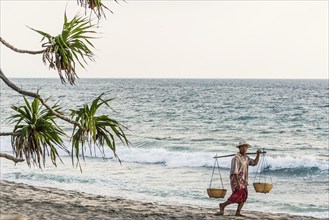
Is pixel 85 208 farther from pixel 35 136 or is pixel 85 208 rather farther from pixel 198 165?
pixel 198 165

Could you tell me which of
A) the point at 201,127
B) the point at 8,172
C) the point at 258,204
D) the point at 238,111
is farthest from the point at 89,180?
the point at 238,111

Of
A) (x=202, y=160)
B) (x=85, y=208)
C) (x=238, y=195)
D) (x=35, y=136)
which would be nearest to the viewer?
(x=35, y=136)

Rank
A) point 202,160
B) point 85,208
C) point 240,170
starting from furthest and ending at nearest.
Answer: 1. point 202,160
2. point 85,208
3. point 240,170

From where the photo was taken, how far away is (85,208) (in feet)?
34.6

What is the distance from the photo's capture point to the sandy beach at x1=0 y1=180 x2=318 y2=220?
9.86 meters

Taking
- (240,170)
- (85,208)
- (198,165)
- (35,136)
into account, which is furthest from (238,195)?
Result: (198,165)

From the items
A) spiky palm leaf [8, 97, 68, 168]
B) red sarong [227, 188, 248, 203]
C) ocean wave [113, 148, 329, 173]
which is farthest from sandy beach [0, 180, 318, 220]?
ocean wave [113, 148, 329, 173]

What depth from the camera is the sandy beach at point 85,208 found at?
9863mm

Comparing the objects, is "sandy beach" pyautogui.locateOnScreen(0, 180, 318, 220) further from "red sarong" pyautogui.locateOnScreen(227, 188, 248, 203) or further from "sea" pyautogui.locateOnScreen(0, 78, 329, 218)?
"sea" pyautogui.locateOnScreen(0, 78, 329, 218)

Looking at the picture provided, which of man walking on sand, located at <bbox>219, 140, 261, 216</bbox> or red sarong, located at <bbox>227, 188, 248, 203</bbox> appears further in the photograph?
red sarong, located at <bbox>227, 188, 248, 203</bbox>

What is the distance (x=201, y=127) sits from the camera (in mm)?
35969

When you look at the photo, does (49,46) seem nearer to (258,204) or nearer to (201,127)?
(258,204)

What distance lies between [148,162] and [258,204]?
28.0 ft

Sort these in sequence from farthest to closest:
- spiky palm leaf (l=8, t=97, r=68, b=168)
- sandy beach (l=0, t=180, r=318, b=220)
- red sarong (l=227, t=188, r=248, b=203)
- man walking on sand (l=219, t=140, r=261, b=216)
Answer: sandy beach (l=0, t=180, r=318, b=220) < red sarong (l=227, t=188, r=248, b=203) < man walking on sand (l=219, t=140, r=261, b=216) < spiky palm leaf (l=8, t=97, r=68, b=168)
